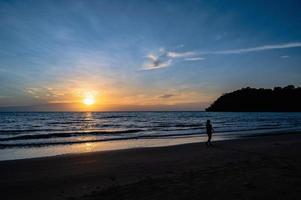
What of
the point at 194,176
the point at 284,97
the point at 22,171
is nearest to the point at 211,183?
the point at 194,176

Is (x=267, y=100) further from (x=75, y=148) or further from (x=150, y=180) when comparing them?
(x=150, y=180)

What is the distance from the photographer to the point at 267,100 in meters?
179

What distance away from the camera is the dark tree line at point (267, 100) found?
168 meters

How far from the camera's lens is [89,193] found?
754 centimetres

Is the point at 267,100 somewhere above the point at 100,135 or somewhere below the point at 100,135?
above

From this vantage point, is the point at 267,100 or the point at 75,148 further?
the point at 267,100

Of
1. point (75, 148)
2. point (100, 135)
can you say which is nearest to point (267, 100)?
point (100, 135)

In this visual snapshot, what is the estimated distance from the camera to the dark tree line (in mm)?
168125

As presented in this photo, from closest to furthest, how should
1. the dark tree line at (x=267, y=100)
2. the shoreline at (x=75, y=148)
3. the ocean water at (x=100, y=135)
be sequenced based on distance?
the shoreline at (x=75, y=148) < the ocean water at (x=100, y=135) < the dark tree line at (x=267, y=100)

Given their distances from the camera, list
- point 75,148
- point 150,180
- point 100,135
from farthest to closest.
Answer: point 100,135 < point 75,148 < point 150,180

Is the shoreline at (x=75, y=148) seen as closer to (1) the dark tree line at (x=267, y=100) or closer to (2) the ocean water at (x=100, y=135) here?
(2) the ocean water at (x=100, y=135)

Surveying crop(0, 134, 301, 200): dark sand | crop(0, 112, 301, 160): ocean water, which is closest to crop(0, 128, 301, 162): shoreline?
crop(0, 112, 301, 160): ocean water

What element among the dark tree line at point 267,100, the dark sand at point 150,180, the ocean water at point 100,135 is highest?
the dark tree line at point 267,100

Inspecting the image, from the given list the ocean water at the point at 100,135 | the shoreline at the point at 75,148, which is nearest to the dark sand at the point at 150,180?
the shoreline at the point at 75,148
